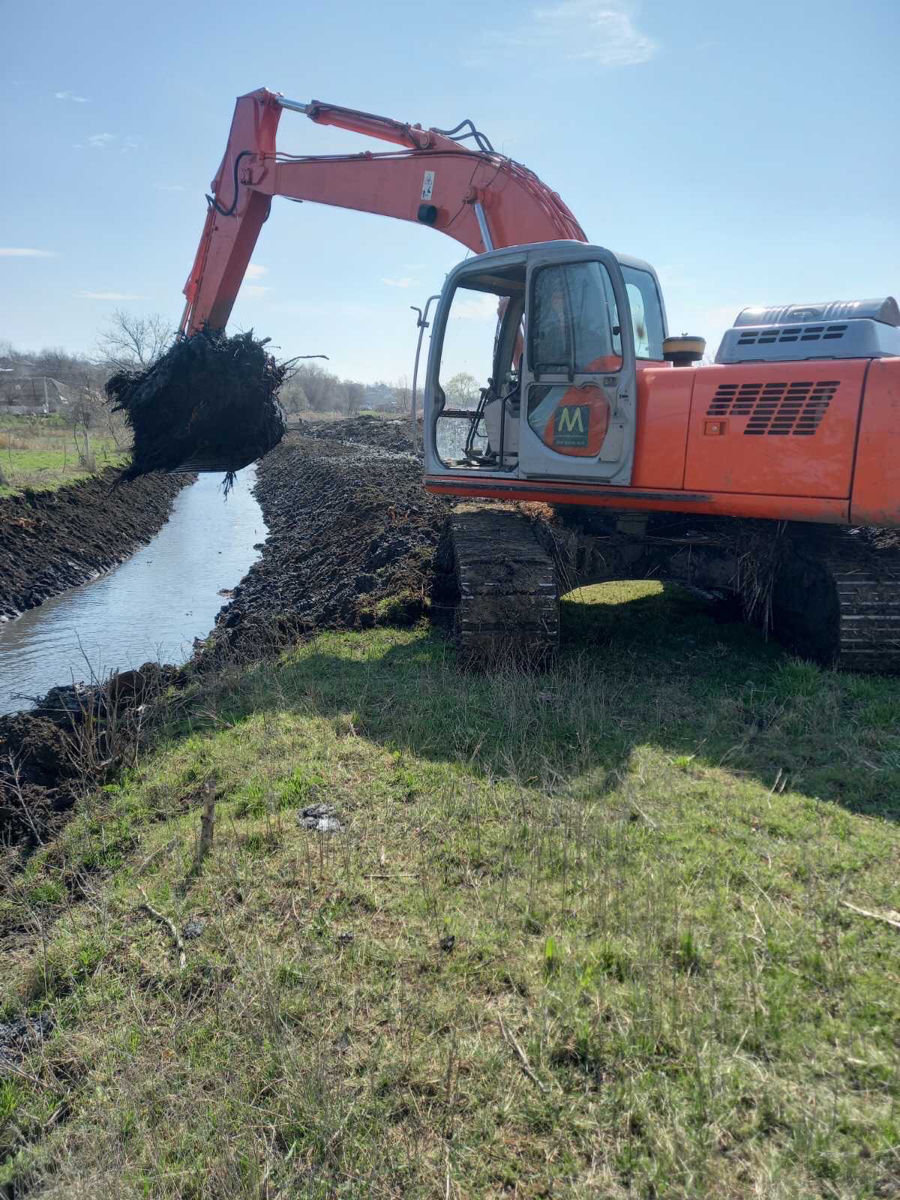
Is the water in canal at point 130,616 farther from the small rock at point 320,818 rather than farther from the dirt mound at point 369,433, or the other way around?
the dirt mound at point 369,433

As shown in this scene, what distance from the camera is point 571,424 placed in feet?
20.6

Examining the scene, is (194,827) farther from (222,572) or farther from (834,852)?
(222,572)

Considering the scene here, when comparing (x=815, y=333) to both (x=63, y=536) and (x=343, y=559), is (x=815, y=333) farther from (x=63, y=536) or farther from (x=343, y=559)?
(x=63, y=536)

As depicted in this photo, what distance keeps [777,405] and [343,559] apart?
243 inches

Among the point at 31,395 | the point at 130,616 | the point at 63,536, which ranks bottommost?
the point at 130,616

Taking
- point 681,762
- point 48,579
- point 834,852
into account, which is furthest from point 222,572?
point 834,852

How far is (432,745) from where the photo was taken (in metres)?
4.96

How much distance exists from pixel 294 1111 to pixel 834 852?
7.64ft

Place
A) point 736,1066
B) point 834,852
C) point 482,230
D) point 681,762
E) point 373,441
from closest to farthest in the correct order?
1. point 736,1066
2. point 834,852
3. point 681,762
4. point 482,230
5. point 373,441

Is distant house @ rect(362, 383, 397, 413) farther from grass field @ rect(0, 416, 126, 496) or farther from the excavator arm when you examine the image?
the excavator arm

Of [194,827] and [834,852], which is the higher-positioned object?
[834,852]

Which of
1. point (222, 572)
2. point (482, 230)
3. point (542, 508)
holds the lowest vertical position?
point (222, 572)

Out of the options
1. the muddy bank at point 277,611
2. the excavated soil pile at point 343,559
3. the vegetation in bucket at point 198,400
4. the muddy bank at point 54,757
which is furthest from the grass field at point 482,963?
the vegetation in bucket at point 198,400

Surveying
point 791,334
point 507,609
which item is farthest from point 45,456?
point 791,334
